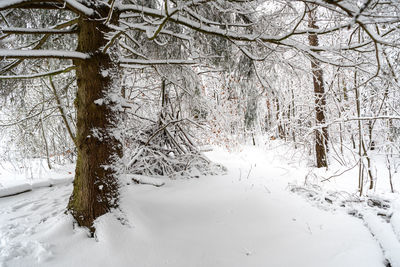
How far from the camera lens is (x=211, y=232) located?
246 centimetres

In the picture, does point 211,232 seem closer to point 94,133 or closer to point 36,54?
point 94,133

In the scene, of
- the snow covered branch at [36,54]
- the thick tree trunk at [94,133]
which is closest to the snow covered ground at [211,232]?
the thick tree trunk at [94,133]

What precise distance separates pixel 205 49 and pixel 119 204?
9.22ft

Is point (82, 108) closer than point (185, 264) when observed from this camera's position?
No

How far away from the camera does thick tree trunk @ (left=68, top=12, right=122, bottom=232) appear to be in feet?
8.13

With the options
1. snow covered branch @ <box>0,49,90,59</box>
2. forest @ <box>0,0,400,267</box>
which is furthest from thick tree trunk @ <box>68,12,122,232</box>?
snow covered branch @ <box>0,49,90,59</box>

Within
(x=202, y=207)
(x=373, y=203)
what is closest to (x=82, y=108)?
(x=202, y=207)

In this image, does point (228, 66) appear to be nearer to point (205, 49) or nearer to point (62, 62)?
point (205, 49)

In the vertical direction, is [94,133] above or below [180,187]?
above

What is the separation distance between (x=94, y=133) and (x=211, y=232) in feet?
5.92

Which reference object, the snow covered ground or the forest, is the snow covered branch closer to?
the forest

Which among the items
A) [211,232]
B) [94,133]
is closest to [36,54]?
[94,133]

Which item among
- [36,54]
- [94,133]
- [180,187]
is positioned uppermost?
[36,54]

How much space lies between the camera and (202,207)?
2.97 meters
